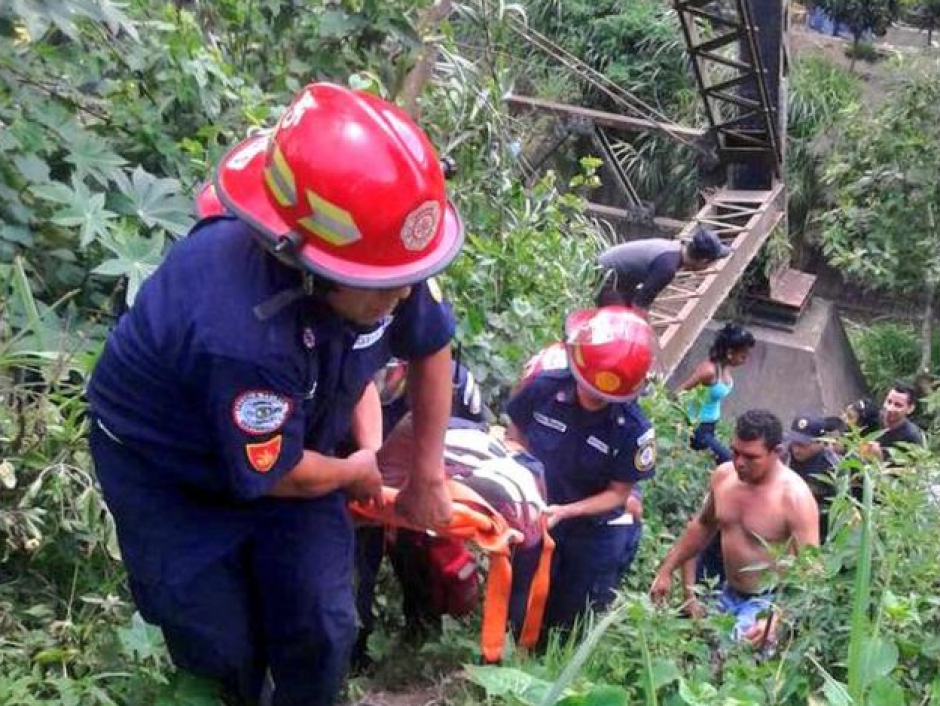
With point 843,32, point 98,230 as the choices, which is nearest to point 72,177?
point 98,230

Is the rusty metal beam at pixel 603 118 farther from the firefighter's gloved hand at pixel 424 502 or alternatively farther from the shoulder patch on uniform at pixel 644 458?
the firefighter's gloved hand at pixel 424 502

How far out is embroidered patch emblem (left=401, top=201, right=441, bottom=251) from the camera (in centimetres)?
249

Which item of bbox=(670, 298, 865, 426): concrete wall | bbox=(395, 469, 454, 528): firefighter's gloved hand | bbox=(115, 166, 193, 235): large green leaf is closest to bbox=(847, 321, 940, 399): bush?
bbox=(670, 298, 865, 426): concrete wall

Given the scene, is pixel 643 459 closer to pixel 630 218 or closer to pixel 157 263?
pixel 157 263

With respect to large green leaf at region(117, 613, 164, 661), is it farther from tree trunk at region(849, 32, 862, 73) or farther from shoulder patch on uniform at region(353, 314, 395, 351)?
tree trunk at region(849, 32, 862, 73)

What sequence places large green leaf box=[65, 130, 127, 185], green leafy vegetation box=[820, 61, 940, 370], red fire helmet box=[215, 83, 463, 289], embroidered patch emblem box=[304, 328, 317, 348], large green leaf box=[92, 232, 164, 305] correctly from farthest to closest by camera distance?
green leafy vegetation box=[820, 61, 940, 370], large green leaf box=[65, 130, 127, 185], large green leaf box=[92, 232, 164, 305], embroidered patch emblem box=[304, 328, 317, 348], red fire helmet box=[215, 83, 463, 289]

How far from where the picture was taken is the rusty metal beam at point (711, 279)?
9.40 m

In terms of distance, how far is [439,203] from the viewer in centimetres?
255

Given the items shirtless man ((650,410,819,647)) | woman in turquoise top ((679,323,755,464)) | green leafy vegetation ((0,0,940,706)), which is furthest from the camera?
woman in turquoise top ((679,323,755,464))

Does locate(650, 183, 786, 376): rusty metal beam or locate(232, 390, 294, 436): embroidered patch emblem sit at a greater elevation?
locate(232, 390, 294, 436): embroidered patch emblem

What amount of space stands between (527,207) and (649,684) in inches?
175

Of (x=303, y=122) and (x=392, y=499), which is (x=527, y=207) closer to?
(x=392, y=499)

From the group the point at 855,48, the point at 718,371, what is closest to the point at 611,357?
the point at 718,371

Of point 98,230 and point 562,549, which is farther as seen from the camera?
point 562,549
